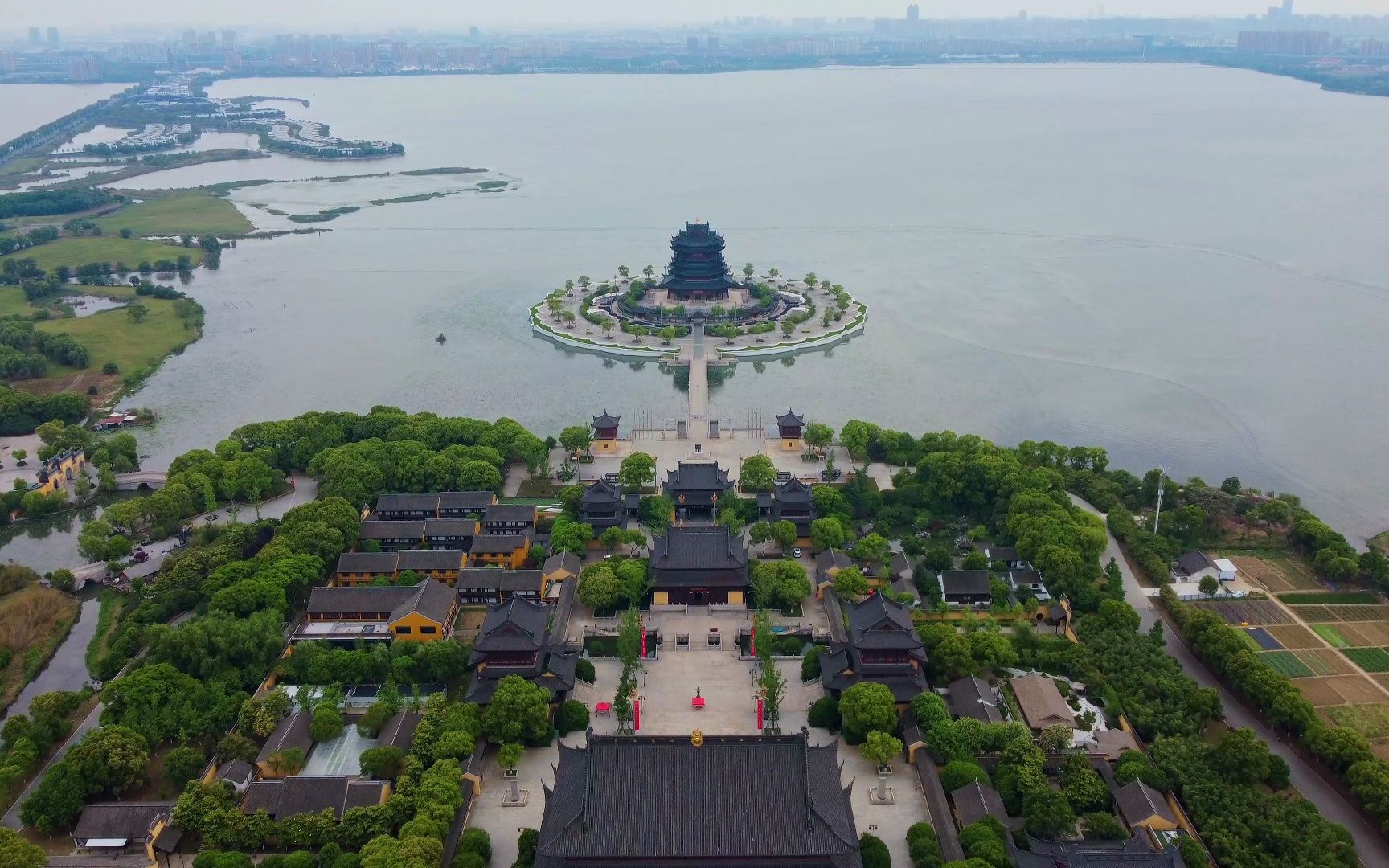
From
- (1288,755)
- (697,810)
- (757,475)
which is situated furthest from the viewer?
(757,475)

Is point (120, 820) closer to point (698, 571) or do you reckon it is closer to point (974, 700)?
point (698, 571)

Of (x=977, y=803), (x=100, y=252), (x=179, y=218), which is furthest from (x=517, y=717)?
(x=179, y=218)

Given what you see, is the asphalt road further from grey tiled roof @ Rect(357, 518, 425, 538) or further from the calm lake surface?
grey tiled roof @ Rect(357, 518, 425, 538)

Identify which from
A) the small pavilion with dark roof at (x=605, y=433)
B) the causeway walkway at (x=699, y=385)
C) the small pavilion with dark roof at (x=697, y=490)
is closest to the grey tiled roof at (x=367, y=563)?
the small pavilion with dark roof at (x=697, y=490)

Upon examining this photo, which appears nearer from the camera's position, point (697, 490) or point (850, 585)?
point (850, 585)

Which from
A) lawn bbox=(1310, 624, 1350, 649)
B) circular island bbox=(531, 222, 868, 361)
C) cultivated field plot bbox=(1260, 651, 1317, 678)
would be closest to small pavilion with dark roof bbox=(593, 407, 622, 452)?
circular island bbox=(531, 222, 868, 361)

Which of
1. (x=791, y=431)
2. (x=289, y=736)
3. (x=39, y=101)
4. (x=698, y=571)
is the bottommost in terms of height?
(x=289, y=736)

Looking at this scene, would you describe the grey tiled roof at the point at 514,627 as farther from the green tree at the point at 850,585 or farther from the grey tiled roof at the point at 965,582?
the grey tiled roof at the point at 965,582
